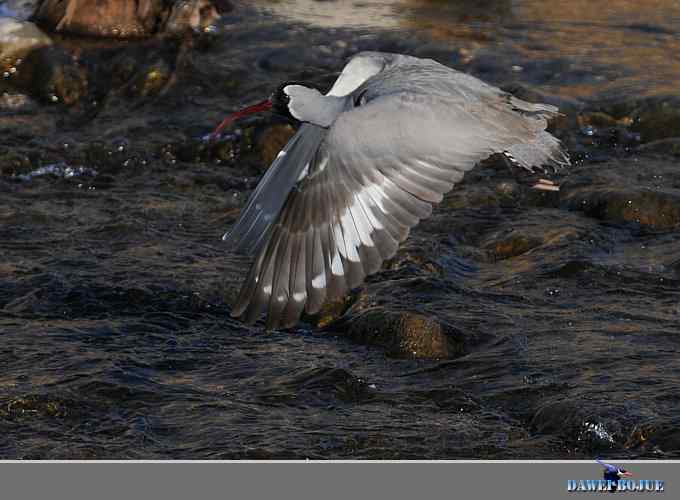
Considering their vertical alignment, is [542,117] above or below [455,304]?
above

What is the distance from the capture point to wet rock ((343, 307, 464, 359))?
5.80 meters

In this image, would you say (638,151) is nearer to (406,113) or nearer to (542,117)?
(542,117)

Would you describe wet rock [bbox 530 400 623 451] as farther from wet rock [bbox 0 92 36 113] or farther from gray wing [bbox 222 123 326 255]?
wet rock [bbox 0 92 36 113]

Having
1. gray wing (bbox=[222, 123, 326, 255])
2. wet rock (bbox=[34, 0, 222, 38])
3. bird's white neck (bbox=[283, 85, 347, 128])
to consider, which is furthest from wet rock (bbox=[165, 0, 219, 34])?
bird's white neck (bbox=[283, 85, 347, 128])

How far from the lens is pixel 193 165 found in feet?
27.5

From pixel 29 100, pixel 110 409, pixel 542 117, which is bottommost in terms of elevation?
pixel 110 409

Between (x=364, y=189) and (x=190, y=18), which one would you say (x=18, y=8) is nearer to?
(x=190, y=18)

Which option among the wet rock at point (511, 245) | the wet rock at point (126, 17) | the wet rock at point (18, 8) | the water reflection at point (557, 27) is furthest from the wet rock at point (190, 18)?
the wet rock at point (511, 245)

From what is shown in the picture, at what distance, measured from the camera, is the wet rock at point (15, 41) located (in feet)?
31.4

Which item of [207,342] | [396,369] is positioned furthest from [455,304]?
[207,342]

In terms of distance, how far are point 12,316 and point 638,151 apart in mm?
3945

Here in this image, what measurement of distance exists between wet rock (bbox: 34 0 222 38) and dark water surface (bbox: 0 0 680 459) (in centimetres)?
21
